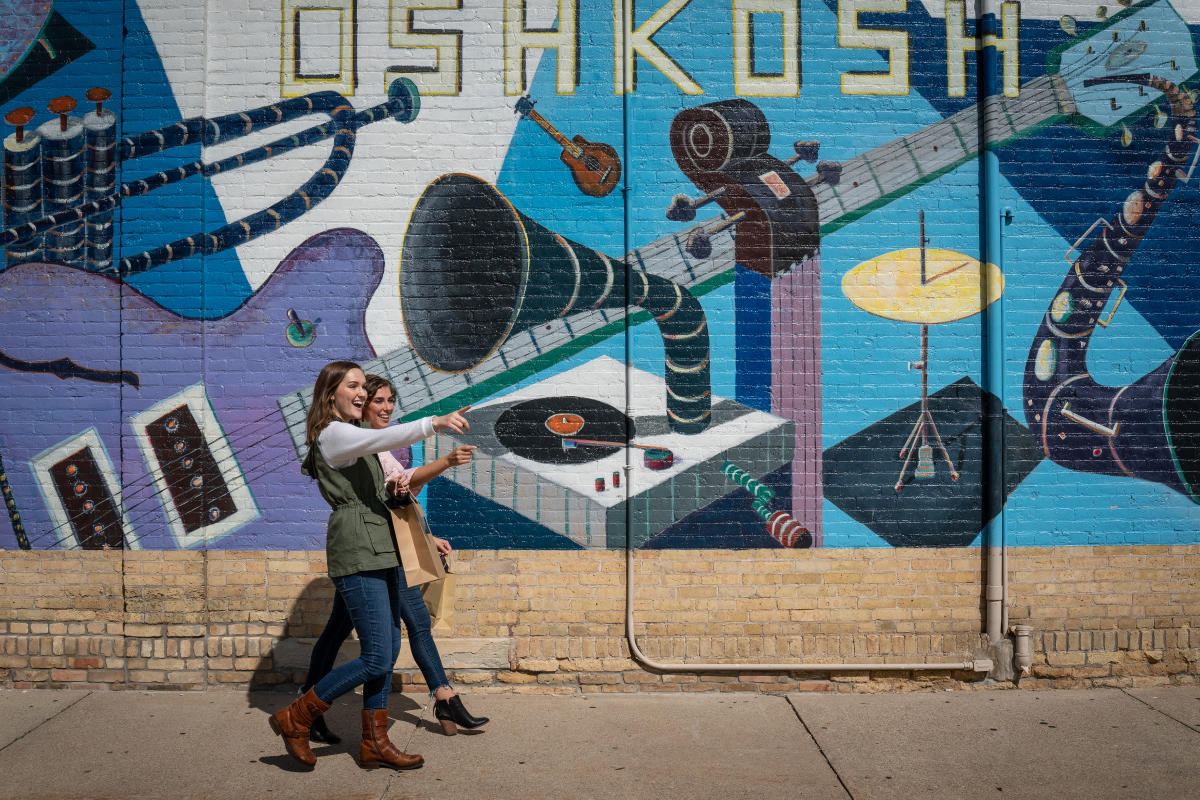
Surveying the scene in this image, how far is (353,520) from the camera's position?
4.13m

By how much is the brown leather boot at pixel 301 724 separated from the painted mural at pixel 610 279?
4.79 ft

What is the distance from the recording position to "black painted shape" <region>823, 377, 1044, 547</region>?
18.2 feet

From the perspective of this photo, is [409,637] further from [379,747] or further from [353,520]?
[353,520]

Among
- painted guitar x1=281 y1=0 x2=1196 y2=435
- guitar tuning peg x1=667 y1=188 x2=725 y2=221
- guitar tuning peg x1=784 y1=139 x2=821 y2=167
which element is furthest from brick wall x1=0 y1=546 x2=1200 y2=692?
guitar tuning peg x1=784 y1=139 x2=821 y2=167

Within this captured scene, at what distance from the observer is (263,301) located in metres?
5.55

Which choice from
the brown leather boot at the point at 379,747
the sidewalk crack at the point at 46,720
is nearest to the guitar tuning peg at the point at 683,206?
the brown leather boot at the point at 379,747

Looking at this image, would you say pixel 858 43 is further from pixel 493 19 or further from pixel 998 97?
pixel 493 19

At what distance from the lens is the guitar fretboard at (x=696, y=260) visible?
553 centimetres

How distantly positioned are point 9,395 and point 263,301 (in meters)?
1.71

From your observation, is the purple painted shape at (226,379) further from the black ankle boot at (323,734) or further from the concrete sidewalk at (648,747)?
the black ankle boot at (323,734)

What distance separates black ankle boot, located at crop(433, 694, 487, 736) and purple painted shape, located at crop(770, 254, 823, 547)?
90.6 inches

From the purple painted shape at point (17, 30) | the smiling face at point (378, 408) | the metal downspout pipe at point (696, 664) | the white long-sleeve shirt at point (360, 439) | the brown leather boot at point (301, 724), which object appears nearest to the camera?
the white long-sleeve shirt at point (360, 439)

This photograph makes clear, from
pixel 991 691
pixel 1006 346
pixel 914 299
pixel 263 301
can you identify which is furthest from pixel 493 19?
pixel 991 691

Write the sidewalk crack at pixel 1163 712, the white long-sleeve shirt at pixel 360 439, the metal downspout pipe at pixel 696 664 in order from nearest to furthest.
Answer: the white long-sleeve shirt at pixel 360 439
the sidewalk crack at pixel 1163 712
the metal downspout pipe at pixel 696 664
